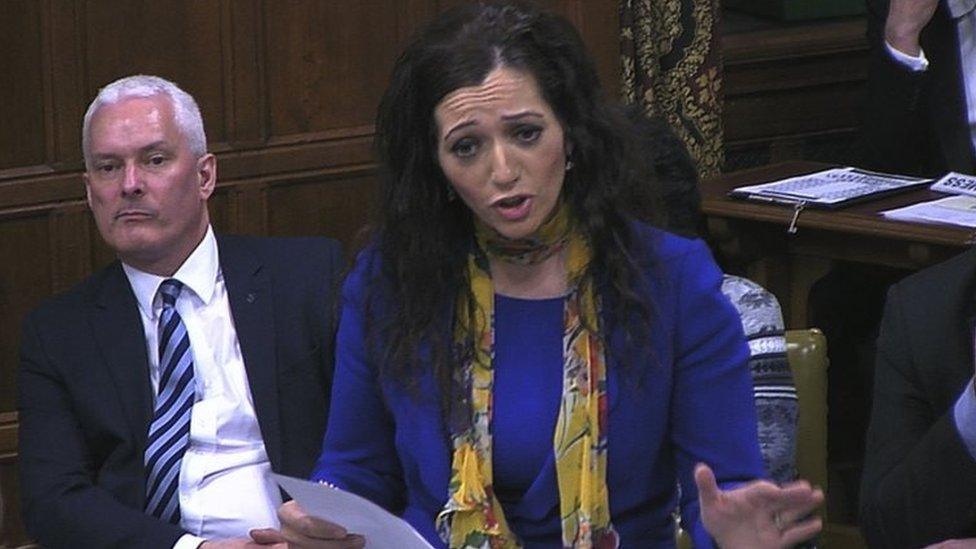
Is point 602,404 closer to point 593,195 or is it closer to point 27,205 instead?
point 593,195

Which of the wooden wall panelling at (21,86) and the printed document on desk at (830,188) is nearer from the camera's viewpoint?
the wooden wall panelling at (21,86)

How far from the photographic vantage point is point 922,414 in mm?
2936

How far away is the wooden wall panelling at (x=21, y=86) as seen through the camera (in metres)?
4.51

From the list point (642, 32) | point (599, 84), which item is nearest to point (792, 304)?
point (642, 32)

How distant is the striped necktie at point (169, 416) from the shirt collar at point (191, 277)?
2 cm

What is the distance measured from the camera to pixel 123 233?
3709mm

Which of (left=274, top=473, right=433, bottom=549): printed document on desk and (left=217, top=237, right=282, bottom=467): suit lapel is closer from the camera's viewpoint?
(left=274, top=473, right=433, bottom=549): printed document on desk

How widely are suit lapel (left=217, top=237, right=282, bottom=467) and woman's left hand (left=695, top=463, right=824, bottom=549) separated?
1.29 m

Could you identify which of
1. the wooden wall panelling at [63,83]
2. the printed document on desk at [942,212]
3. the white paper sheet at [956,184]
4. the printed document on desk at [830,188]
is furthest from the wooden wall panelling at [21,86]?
the white paper sheet at [956,184]

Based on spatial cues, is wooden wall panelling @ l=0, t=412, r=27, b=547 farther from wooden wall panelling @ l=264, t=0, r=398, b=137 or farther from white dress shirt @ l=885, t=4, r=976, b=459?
white dress shirt @ l=885, t=4, r=976, b=459

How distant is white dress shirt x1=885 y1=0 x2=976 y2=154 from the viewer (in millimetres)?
5008

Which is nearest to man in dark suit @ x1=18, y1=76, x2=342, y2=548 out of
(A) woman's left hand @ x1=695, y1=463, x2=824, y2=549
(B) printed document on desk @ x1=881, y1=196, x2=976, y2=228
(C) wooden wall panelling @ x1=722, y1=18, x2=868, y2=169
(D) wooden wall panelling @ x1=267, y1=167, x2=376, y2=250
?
(D) wooden wall panelling @ x1=267, y1=167, x2=376, y2=250

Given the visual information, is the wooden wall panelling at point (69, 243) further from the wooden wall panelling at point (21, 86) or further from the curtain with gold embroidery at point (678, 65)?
the curtain with gold embroidery at point (678, 65)

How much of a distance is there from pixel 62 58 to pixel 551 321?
1956mm
